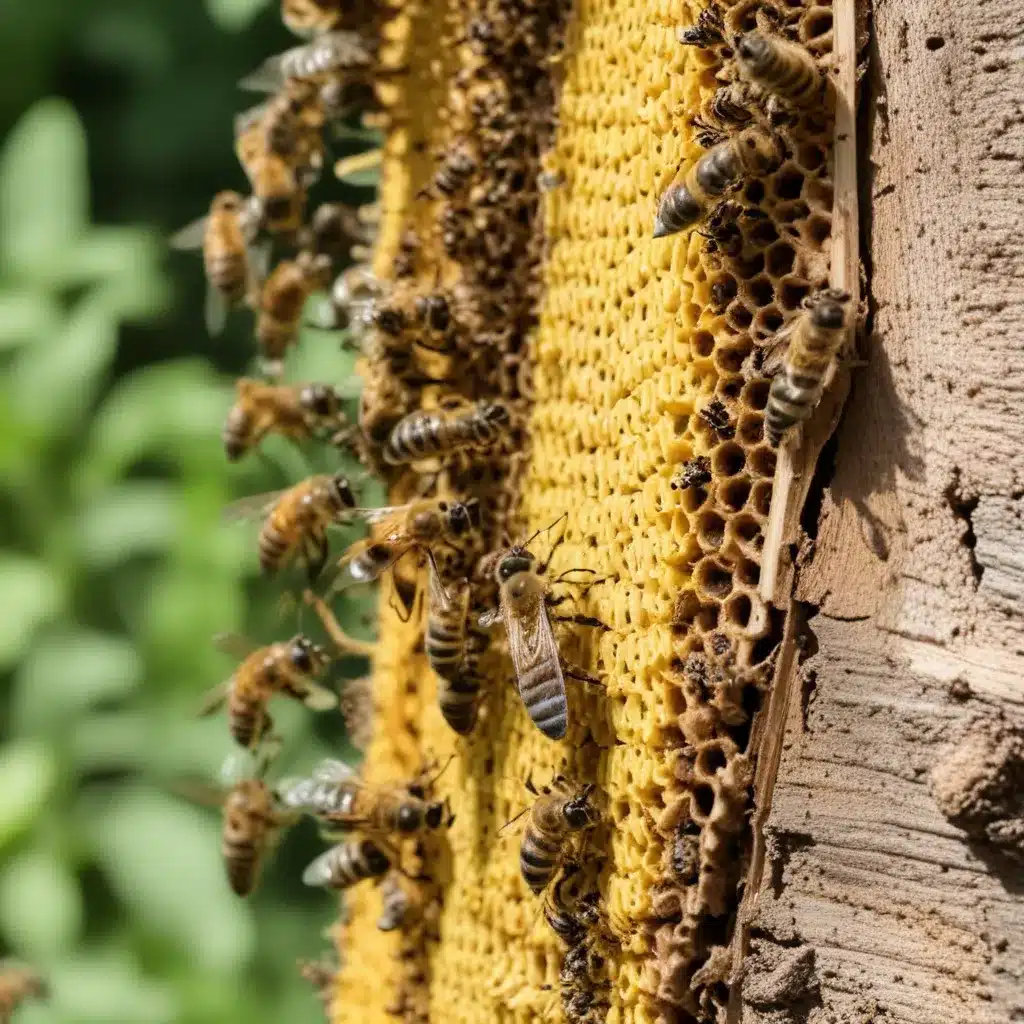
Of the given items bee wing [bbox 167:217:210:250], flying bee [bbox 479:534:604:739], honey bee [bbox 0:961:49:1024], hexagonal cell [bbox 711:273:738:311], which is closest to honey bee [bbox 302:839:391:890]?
flying bee [bbox 479:534:604:739]

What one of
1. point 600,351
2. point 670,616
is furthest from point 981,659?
point 600,351

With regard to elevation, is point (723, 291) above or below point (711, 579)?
above

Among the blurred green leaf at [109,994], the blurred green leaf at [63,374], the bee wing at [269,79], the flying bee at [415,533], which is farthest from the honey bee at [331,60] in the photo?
the blurred green leaf at [109,994]

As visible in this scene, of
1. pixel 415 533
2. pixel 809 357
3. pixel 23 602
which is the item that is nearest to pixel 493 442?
pixel 415 533

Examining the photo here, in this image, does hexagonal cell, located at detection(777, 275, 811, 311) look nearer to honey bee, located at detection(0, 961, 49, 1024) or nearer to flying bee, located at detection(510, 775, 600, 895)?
flying bee, located at detection(510, 775, 600, 895)

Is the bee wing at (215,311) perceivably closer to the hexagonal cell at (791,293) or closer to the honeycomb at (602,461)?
the honeycomb at (602,461)

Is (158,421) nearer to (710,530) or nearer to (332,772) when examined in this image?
(332,772)

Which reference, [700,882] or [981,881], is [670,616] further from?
[981,881]
